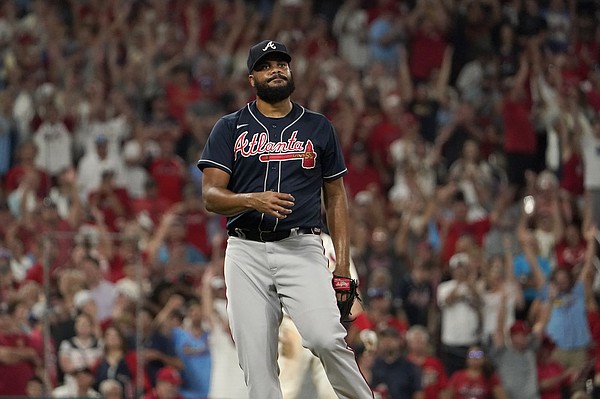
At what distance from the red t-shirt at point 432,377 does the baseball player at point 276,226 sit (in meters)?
5.69

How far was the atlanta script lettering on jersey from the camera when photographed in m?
6.50

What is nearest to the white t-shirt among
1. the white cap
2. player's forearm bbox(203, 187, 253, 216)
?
the white cap

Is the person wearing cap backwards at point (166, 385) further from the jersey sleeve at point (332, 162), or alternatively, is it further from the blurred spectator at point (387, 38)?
the blurred spectator at point (387, 38)

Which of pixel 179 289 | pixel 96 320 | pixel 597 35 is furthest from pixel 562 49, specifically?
pixel 96 320

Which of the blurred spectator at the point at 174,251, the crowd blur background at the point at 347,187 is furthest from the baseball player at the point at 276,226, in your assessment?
the blurred spectator at the point at 174,251

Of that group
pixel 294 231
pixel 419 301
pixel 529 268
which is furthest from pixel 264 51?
pixel 529 268

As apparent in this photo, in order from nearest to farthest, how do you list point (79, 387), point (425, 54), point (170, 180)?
point (79, 387) → point (170, 180) → point (425, 54)

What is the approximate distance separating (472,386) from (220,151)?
606 cm

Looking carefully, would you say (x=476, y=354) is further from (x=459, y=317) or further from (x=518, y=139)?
(x=518, y=139)

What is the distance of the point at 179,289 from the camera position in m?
13.0

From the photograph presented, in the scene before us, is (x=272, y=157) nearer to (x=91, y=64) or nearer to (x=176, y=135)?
(x=176, y=135)

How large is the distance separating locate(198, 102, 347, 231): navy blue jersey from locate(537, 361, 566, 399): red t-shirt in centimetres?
626

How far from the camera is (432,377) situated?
39.8 feet

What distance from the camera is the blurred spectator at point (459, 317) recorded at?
12922mm
